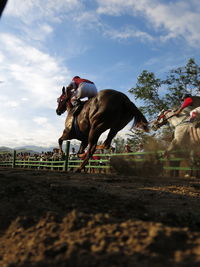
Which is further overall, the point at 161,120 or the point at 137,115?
the point at 161,120

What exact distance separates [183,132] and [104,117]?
2.97 m

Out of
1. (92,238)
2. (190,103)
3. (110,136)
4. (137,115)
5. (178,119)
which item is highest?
(190,103)

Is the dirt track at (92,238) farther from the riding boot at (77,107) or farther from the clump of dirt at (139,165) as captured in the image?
the riding boot at (77,107)

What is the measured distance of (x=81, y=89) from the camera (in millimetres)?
8250

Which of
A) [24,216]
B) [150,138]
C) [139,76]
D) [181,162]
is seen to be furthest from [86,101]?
[139,76]

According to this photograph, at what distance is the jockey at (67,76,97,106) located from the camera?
8.27 metres

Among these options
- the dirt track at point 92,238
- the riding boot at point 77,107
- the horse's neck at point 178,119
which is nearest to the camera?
the dirt track at point 92,238

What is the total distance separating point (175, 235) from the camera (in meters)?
1.37

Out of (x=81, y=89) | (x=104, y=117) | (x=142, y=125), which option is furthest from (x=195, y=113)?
(x=81, y=89)

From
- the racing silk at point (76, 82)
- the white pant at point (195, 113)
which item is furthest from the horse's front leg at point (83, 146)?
the white pant at point (195, 113)

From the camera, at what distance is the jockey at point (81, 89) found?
8.27 metres

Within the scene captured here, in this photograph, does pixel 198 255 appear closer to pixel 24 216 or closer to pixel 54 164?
pixel 24 216

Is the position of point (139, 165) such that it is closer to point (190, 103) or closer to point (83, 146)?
point (83, 146)

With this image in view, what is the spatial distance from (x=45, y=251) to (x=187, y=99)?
7.37 meters
